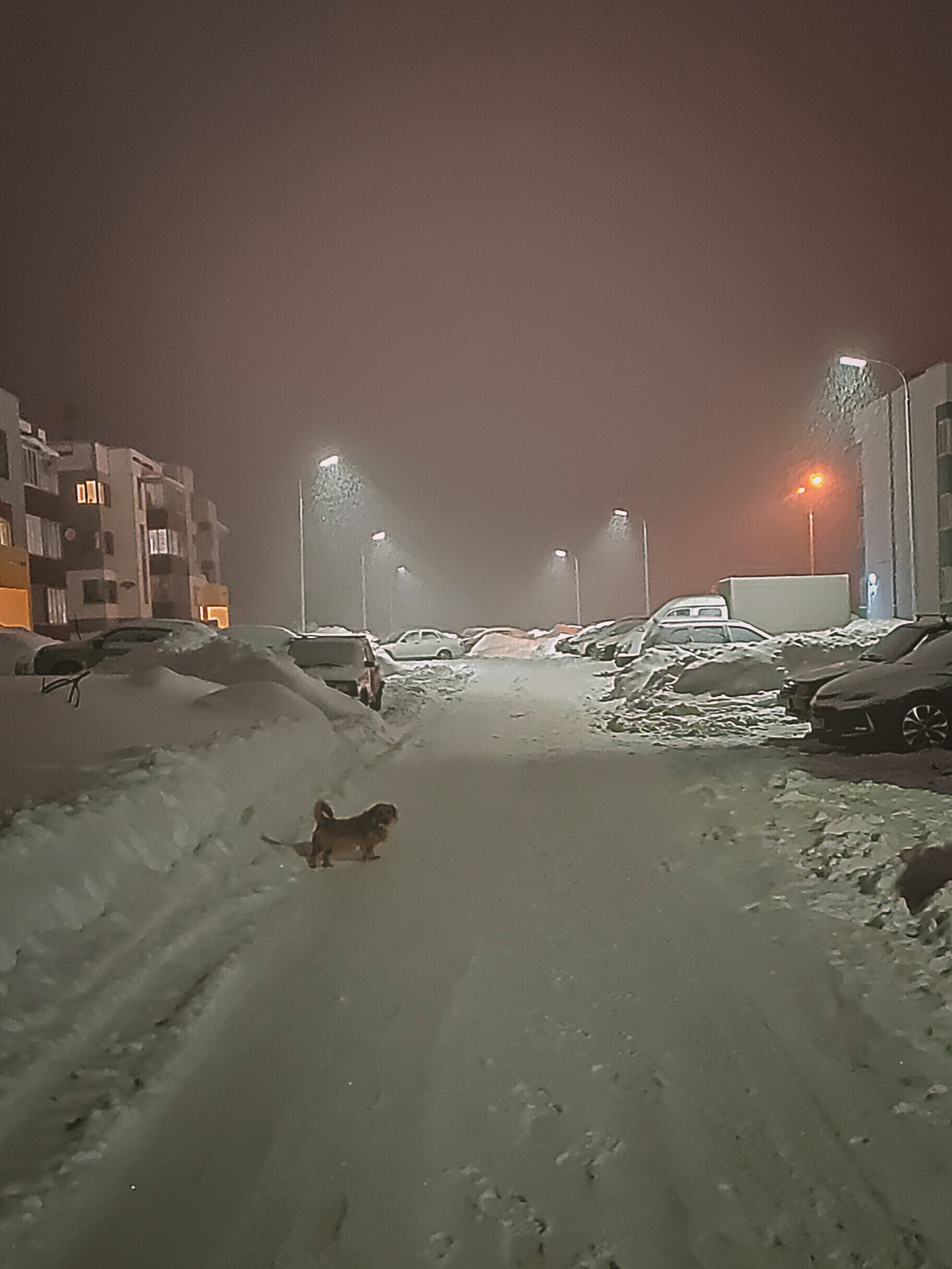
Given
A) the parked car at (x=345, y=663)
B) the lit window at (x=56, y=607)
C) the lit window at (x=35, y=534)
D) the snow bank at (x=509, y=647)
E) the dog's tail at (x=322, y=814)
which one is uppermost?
the lit window at (x=35, y=534)

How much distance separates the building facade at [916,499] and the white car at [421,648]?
67.2ft

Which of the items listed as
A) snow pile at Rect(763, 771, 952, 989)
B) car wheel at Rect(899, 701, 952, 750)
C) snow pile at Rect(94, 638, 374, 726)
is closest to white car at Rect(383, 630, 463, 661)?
snow pile at Rect(94, 638, 374, 726)

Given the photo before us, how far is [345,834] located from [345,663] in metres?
11.1

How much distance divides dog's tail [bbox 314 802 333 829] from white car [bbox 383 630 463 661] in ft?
115

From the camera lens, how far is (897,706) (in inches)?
435

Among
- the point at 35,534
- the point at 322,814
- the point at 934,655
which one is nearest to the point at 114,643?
the point at 322,814

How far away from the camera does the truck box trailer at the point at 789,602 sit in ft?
128

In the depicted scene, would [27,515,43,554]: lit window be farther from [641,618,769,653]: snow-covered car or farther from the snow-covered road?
the snow-covered road

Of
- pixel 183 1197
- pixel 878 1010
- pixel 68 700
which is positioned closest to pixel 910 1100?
pixel 878 1010

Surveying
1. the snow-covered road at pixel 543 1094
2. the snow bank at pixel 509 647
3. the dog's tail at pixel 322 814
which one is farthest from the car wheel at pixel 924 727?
the snow bank at pixel 509 647

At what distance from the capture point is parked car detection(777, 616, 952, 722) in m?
12.9

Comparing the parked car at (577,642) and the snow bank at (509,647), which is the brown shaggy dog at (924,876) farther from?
the snow bank at (509,647)

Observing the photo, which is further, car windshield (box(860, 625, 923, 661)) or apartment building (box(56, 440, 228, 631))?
apartment building (box(56, 440, 228, 631))

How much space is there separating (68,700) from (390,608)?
6286cm
